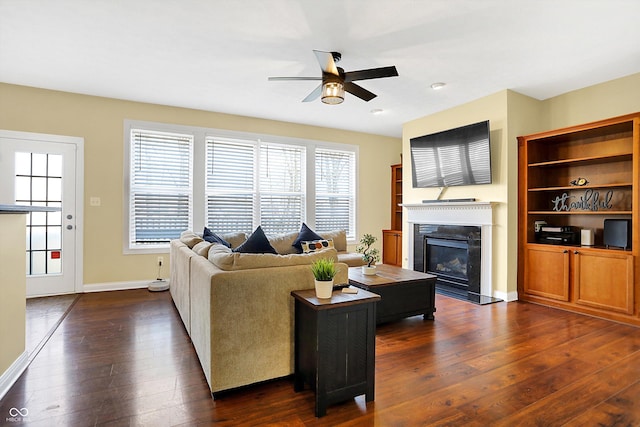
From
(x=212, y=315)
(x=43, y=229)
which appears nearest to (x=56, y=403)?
(x=212, y=315)

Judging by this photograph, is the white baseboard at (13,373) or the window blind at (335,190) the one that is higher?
the window blind at (335,190)

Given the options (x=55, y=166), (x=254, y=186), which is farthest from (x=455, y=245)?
(x=55, y=166)

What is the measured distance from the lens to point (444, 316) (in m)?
3.73

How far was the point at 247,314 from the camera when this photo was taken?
6.84ft

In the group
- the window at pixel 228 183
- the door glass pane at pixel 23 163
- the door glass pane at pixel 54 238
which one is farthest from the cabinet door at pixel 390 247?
the door glass pane at pixel 23 163

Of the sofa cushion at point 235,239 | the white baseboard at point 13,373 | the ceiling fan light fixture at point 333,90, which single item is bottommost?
the white baseboard at point 13,373

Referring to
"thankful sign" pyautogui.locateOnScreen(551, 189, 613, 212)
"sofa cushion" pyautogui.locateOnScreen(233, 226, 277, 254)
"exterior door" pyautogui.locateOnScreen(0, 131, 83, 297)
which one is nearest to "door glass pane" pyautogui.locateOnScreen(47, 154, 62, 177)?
"exterior door" pyautogui.locateOnScreen(0, 131, 83, 297)

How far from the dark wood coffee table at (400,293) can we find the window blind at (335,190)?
9.04ft

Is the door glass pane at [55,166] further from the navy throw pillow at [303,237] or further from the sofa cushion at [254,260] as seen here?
the sofa cushion at [254,260]

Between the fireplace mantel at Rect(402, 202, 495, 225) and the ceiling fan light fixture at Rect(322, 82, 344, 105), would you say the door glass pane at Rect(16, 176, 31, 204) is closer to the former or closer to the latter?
the ceiling fan light fixture at Rect(322, 82, 344, 105)

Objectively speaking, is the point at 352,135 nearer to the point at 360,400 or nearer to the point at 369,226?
the point at 369,226

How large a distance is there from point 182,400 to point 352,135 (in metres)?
5.54

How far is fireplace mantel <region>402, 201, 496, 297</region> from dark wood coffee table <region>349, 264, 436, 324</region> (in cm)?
136

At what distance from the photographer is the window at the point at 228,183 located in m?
4.99
